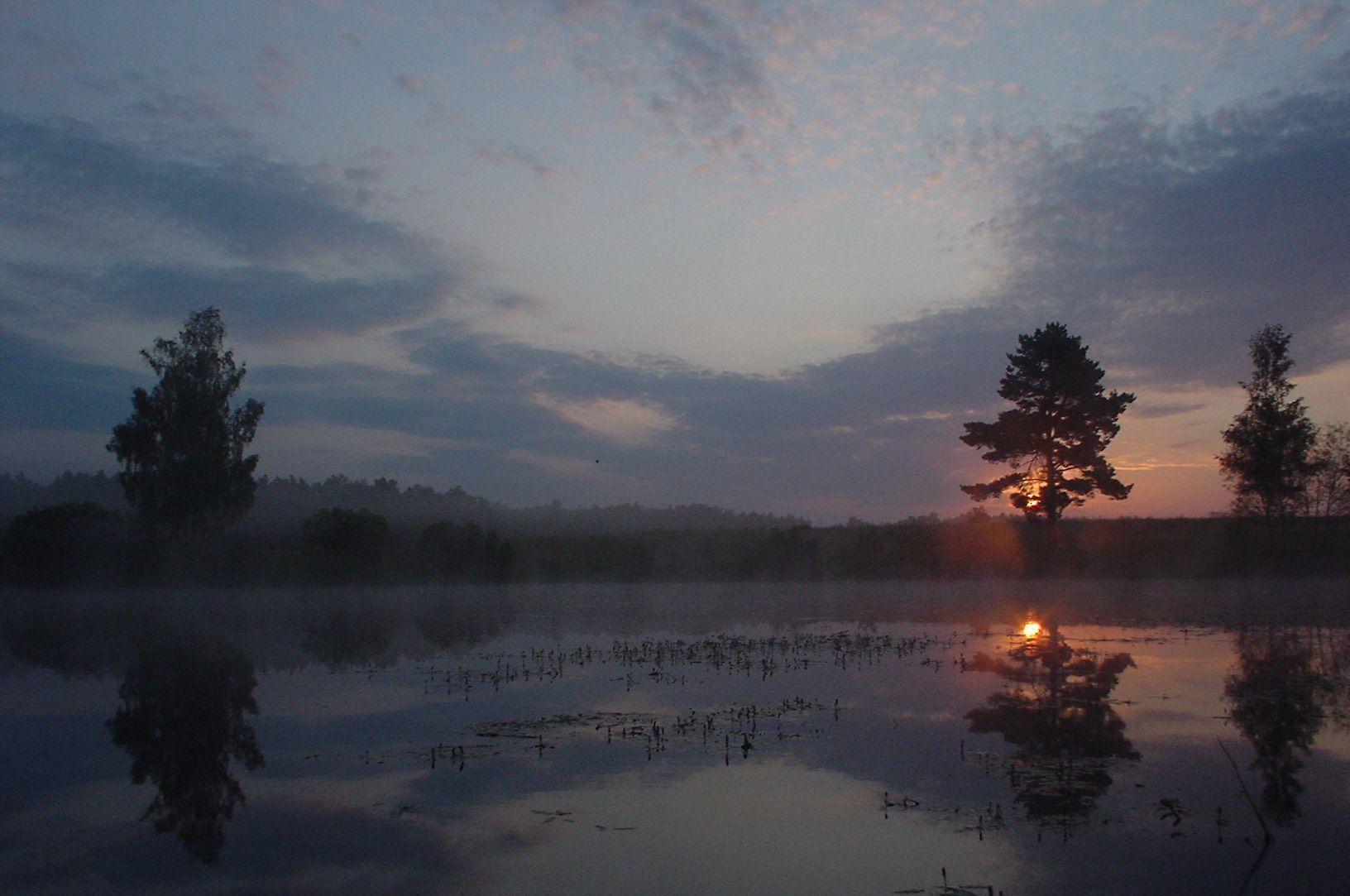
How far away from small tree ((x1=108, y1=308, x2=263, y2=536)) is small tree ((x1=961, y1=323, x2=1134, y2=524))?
3293 cm

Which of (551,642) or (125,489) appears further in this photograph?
(125,489)

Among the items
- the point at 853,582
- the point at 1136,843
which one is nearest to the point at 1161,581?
the point at 853,582

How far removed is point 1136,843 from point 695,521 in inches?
3314

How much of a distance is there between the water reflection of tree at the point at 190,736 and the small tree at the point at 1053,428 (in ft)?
103

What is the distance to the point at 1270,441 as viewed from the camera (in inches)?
Answer: 1436

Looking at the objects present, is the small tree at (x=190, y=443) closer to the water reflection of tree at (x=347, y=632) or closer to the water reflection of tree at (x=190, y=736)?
the water reflection of tree at (x=347, y=632)

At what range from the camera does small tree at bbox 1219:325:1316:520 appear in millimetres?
36406

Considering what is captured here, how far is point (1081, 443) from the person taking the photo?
130 ft

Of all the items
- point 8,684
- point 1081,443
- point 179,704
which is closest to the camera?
point 179,704

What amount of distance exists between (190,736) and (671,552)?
3710 cm

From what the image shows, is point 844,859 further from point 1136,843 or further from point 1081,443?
point 1081,443

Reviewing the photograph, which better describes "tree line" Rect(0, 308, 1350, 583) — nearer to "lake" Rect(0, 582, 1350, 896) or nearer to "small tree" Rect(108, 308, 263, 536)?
"small tree" Rect(108, 308, 263, 536)

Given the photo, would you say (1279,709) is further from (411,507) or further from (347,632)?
(411,507)

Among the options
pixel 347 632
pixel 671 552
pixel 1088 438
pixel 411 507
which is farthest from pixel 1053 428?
pixel 411 507
